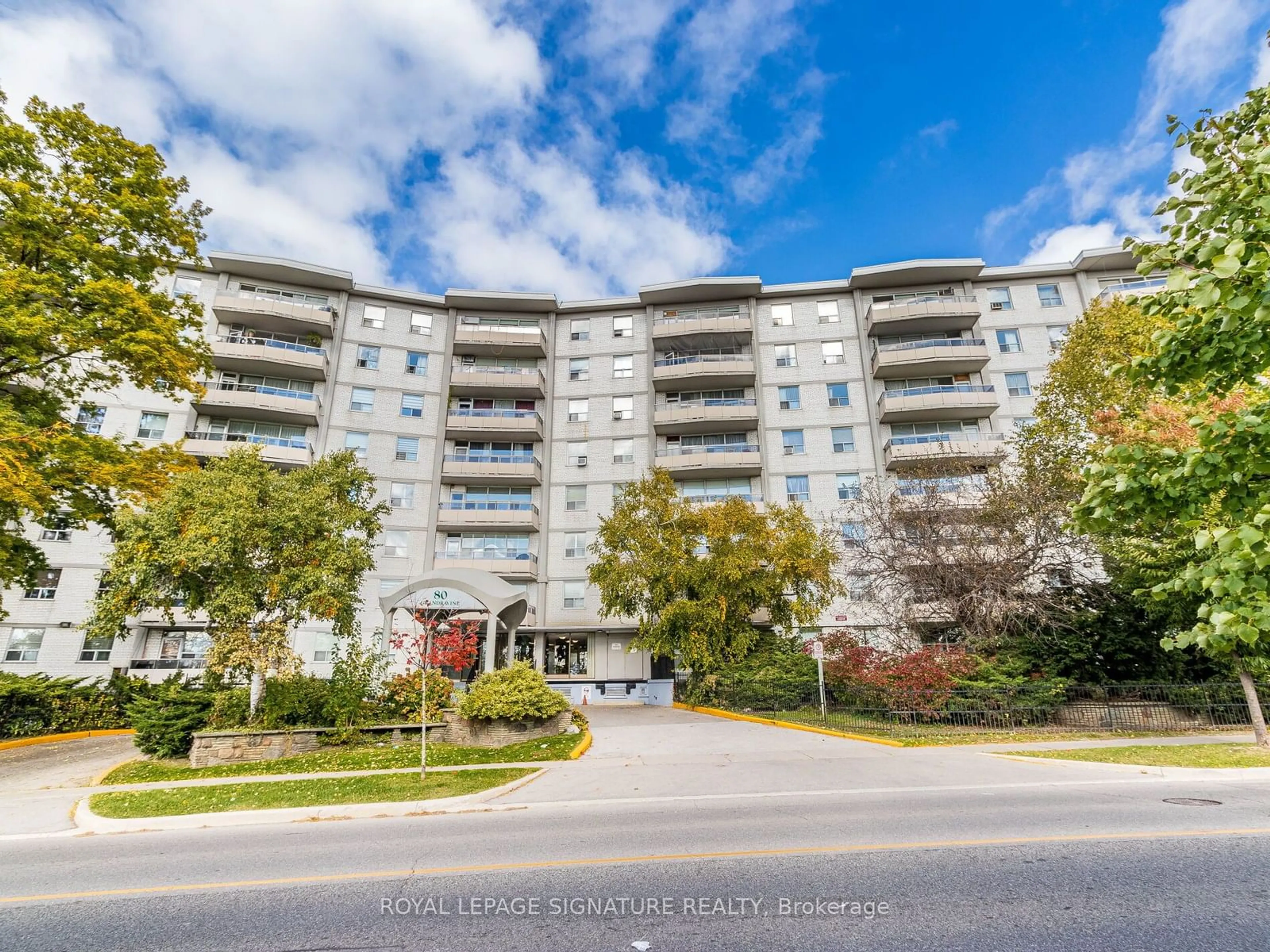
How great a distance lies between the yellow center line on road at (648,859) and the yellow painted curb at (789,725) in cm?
840

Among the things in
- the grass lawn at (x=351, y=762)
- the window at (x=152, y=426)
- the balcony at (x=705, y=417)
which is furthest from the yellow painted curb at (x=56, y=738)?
the balcony at (x=705, y=417)

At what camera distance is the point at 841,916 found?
15.3ft

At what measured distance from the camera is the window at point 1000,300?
118 feet

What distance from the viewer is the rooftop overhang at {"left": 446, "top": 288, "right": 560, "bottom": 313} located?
37750 millimetres

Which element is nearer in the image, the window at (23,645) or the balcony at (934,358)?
the window at (23,645)

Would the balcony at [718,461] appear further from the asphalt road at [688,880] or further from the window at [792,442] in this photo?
the asphalt road at [688,880]

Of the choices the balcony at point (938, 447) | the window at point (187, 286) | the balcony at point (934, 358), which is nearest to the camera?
the balcony at point (938, 447)

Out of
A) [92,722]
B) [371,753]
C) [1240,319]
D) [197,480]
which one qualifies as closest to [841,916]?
[1240,319]

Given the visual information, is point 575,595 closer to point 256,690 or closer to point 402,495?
point 402,495

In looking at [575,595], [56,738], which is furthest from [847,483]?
[56,738]

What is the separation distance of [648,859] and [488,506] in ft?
99.2

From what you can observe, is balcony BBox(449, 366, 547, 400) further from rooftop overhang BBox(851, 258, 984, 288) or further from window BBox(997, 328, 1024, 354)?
window BBox(997, 328, 1024, 354)

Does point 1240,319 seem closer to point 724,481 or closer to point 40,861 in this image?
point 40,861

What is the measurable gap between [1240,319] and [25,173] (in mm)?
24223
